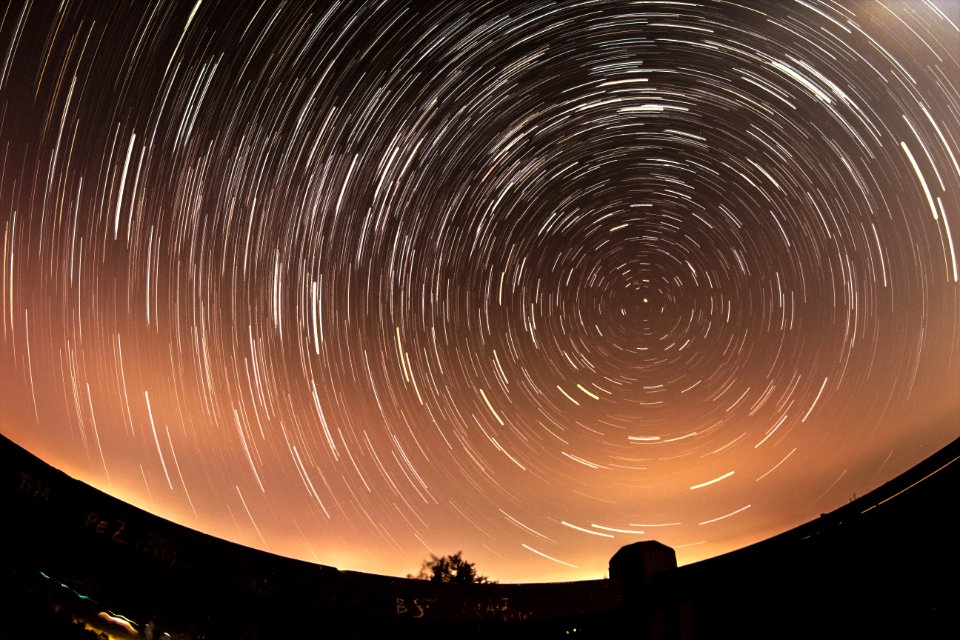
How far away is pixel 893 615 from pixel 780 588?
3.38 feet

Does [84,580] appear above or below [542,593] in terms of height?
below

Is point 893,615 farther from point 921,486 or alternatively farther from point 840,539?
point 921,486

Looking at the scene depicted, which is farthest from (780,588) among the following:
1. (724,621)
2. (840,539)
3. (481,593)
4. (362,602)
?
(362,602)

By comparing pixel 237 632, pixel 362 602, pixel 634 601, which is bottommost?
pixel 237 632

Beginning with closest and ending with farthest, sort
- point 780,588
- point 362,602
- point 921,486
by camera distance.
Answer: point 921,486 < point 780,588 < point 362,602

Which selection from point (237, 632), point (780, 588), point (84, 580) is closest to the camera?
point (84, 580)

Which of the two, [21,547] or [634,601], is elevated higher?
[634,601]

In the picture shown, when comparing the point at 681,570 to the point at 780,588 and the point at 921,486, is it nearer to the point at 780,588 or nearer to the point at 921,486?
the point at 780,588

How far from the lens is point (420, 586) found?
645cm

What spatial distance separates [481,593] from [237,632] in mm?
2762

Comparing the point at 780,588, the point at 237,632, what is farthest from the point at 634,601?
the point at 237,632

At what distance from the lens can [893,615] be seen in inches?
187

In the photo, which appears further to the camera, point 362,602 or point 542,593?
point 542,593

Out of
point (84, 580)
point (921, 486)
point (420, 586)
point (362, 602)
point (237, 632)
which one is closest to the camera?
point (921, 486)
